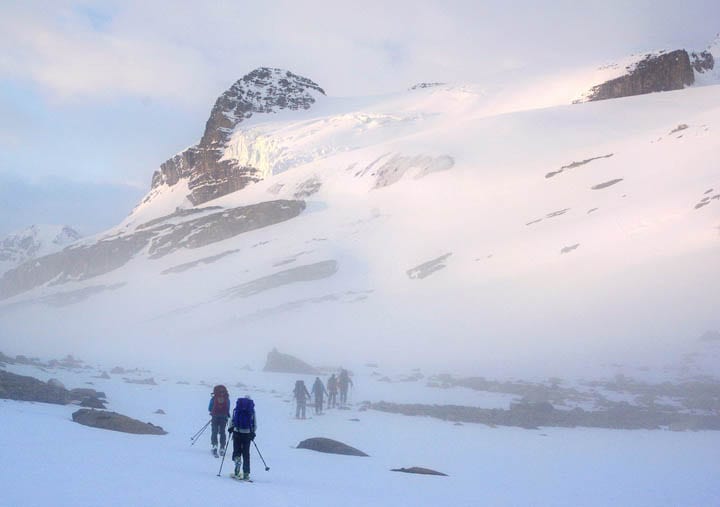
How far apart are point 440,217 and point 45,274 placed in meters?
75.0

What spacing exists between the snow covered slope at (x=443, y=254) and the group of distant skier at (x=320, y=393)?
8121mm

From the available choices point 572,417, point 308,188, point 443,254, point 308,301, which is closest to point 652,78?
point 308,188

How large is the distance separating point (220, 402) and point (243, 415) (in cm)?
303

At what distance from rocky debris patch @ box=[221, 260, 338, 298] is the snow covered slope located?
8.2 inches

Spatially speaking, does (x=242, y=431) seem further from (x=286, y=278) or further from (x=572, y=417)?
(x=286, y=278)

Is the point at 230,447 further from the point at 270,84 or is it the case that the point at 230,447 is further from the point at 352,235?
the point at 270,84

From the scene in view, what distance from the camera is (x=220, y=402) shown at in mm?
13141

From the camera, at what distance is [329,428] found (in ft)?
66.1

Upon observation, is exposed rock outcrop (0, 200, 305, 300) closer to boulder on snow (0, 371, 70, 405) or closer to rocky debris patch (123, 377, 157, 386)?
rocky debris patch (123, 377, 157, 386)

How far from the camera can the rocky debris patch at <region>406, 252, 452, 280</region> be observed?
47406 mm

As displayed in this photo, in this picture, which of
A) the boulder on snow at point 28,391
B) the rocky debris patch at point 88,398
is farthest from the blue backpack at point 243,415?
the boulder on snow at point 28,391

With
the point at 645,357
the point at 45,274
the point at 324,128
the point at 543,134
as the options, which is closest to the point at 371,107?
the point at 324,128

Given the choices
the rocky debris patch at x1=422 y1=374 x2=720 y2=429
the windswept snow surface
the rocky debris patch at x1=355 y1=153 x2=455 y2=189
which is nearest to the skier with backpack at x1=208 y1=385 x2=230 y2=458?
the windswept snow surface

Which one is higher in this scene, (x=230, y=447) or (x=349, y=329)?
(x=349, y=329)
